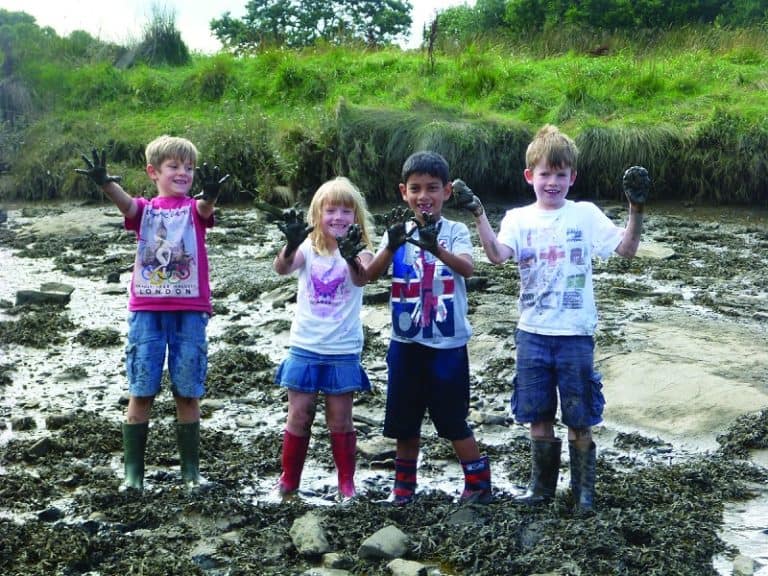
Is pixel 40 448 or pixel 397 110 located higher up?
pixel 397 110

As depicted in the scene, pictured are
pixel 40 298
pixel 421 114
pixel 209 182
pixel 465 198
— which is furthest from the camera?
pixel 421 114

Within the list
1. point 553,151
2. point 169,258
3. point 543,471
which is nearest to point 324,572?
point 543,471

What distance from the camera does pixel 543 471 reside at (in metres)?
4.94

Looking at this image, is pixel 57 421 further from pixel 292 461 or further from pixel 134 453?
pixel 292 461

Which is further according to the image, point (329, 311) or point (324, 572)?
point (329, 311)

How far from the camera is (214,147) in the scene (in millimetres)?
16969

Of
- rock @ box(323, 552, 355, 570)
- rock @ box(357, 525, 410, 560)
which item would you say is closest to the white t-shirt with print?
rock @ box(357, 525, 410, 560)

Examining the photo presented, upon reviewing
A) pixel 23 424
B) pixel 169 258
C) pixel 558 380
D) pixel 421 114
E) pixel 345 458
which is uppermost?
pixel 421 114

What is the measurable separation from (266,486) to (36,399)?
7.81ft

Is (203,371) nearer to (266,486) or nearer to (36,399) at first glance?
(266,486)

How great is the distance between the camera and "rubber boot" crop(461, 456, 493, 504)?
4.99 meters

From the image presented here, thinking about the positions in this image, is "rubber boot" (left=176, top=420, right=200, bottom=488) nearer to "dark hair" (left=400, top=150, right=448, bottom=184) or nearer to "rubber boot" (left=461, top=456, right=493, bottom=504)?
"rubber boot" (left=461, top=456, right=493, bottom=504)

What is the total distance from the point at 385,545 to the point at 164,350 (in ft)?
5.46

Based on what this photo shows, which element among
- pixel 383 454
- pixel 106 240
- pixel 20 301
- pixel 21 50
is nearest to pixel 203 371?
pixel 383 454
